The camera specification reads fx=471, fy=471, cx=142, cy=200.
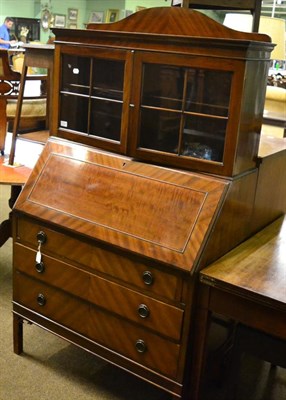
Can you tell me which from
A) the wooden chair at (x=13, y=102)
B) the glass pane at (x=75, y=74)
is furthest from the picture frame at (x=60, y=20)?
the glass pane at (x=75, y=74)

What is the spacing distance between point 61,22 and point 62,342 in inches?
445

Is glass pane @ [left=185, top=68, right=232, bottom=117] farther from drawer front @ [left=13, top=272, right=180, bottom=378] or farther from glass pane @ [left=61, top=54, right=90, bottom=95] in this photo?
drawer front @ [left=13, top=272, right=180, bottom=378]

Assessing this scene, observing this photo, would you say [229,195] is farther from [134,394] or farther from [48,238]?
[134,394]

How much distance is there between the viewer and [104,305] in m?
1.85

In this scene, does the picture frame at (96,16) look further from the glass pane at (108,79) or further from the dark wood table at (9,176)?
the glass pane at (108,79)

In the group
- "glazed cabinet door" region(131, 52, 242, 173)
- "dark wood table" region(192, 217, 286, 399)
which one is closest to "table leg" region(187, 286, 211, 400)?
"dark wood table" region(192, 217, 286, 399)

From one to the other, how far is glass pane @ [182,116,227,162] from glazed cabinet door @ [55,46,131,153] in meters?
0.27

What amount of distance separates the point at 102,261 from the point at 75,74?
798 millimetres

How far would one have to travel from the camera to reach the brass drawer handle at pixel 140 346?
5.79ft

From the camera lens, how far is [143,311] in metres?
1.73

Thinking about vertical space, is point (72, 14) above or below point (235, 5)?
above

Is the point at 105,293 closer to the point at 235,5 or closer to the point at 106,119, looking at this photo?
the point at 106,119

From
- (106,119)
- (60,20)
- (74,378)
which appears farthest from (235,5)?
Result: (60,20)

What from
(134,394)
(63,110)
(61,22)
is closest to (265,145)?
(63,110)
